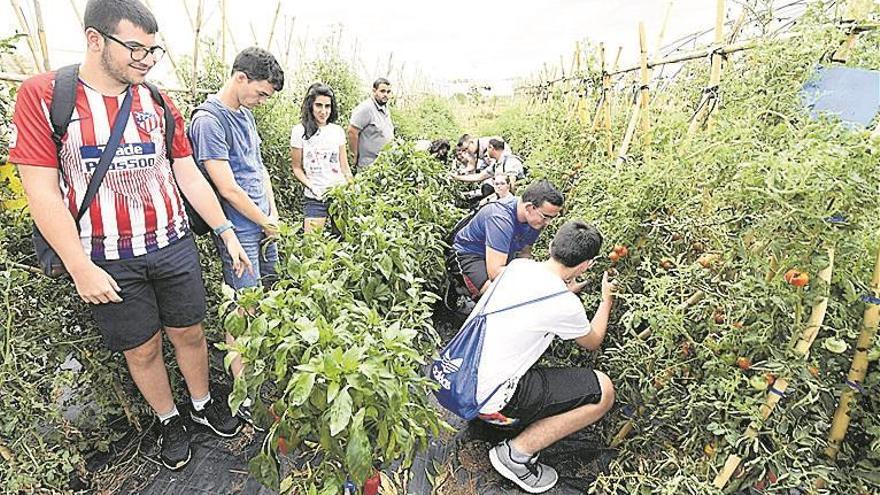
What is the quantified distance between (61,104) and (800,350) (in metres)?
2.31

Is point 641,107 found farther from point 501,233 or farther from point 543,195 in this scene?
point 501,233

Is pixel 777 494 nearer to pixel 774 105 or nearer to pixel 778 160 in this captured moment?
pixel 778 160

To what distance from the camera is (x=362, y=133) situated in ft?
13.5

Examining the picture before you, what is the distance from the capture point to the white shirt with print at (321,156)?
3293 mm

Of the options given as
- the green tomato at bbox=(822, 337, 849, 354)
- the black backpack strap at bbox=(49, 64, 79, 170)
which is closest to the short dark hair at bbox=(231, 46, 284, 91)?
the black backpack strap at bbox=(49, 64, 79, 170)

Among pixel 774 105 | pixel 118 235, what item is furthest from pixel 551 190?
pixel 118 235

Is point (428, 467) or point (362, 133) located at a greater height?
point (362, 133)

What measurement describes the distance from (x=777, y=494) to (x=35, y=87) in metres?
2.65

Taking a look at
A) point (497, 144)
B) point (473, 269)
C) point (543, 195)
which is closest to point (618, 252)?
point (543, 195)

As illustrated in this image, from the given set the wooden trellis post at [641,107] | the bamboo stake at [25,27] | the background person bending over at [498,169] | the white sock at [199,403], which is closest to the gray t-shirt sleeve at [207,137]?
the bamboo stake at [25,27]

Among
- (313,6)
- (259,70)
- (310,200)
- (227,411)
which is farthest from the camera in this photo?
(313,6)

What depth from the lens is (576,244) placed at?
2.00 metres

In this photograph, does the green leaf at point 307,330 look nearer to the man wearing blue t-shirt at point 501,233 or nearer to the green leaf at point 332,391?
the green leaf at point 332,391

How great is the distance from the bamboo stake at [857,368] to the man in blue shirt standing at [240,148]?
1.97 metres
